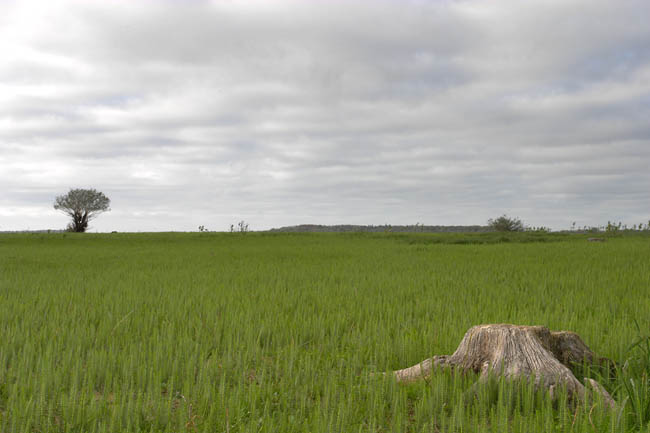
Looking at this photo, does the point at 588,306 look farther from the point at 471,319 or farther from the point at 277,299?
the point at 277,299

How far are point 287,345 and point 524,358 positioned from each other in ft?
9.23

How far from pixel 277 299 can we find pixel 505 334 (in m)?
5.37

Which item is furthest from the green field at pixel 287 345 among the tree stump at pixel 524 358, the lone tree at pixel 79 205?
the lone tree at pixel 79 205

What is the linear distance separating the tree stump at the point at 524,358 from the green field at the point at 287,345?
6.0 inches

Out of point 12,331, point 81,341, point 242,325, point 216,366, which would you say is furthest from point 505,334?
point 12,331

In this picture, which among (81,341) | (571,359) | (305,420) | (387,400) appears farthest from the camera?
(81,341)

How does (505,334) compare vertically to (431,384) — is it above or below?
above

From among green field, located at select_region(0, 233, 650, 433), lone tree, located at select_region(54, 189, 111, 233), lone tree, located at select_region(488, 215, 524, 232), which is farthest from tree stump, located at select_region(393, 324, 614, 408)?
lone tree, located at select_region(54, 189, 111, 233)

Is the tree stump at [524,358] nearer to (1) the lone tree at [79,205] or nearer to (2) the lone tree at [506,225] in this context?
(2) the lone tree at [506,225]

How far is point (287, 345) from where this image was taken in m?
5.62

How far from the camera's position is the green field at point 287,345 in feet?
11.4

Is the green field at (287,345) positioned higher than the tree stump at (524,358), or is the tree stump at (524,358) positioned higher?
the tree stump at (524,358)

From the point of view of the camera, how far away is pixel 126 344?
555cm

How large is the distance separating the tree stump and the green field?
6.0 inches
